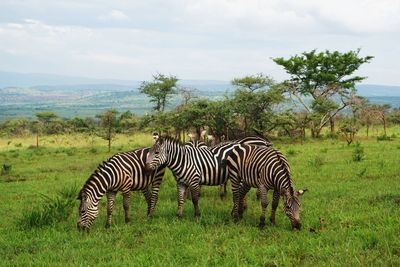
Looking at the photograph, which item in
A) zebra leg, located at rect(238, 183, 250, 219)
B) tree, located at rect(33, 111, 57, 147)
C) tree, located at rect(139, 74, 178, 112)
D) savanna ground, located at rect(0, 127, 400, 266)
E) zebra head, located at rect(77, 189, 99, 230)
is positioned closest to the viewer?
savanna ground, located at rect(0, 127, 400, 266)

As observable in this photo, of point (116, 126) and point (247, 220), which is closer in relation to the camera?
point (247, 220)

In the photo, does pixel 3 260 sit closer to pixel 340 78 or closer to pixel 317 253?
pixel 317 253

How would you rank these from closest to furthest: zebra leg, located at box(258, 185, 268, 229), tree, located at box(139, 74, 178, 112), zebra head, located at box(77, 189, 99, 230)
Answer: zebra leg, located at box(258, 185, 268, 229) → zebra head, located at box(77, 189, 99, 230) → tree, located at box(139, 74, 178, 112)

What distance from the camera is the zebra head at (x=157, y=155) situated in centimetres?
907

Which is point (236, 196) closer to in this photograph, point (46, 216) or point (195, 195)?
point (195, 195)

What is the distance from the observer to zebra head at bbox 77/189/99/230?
27.6 feet

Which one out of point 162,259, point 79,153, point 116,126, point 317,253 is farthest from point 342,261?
point 116,126

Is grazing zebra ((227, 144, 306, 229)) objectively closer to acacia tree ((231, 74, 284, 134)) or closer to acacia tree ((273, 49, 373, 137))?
acacia tree ((231, 74, 284, 134))

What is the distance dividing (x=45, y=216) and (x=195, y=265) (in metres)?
4.02

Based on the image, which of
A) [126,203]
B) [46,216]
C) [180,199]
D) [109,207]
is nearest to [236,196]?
[180,199]

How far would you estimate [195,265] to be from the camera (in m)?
6.19

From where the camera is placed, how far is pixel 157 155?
9172 millimetres

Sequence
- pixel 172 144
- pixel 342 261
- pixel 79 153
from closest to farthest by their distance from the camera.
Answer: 1. pixel 342 261
2. pixel 172 144
3. pixel 79 153

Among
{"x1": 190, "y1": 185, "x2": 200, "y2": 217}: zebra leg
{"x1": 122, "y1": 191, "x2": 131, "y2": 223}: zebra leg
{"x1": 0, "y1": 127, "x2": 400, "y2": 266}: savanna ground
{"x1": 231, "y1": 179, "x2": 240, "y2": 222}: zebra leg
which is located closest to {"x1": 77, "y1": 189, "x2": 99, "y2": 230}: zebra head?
{"x1": 0, "y1": 127, "x2": 400, "y2": 266}: savanna ground
